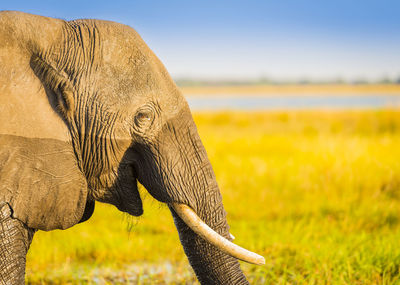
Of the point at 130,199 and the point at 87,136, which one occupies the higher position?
the point at 87,136

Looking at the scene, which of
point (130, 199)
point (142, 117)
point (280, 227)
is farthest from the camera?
point (280, 227)

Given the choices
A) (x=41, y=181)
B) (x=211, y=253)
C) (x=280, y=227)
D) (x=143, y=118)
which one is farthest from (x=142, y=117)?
(x=280, y=227)

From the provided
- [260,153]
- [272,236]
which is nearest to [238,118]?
[260,153]

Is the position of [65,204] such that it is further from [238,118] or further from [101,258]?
[238,118]

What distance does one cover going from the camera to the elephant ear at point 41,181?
82.5 inches

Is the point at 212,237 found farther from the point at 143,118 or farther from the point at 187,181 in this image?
the point at 143,118

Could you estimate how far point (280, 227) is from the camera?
6.11 m

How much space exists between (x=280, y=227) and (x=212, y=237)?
3953 millimetres

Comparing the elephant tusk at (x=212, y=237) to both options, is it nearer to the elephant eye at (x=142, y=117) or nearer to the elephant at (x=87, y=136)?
the elephant at (x=87, y=136)

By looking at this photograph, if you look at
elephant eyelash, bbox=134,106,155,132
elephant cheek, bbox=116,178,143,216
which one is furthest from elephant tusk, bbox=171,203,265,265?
elephant eyelash, bbox=134,106,155,132

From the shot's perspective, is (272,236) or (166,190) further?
(272,236)

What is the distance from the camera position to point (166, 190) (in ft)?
7.72

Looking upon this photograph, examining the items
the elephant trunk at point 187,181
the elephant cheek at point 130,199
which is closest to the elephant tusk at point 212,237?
the elephant trunk at point 187,181

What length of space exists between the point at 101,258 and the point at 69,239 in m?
0.74
